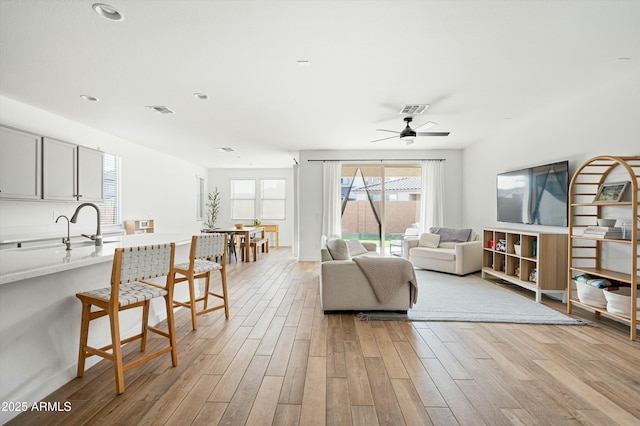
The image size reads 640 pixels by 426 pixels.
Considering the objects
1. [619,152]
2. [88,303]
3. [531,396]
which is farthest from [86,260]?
[619,152]

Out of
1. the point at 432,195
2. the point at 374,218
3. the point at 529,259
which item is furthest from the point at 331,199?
the point at 529,259

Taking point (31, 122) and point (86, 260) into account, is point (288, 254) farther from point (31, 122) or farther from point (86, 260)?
point (86, 260)

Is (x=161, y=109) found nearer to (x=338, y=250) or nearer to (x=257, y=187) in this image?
(x=338, y=250)

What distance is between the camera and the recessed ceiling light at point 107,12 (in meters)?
2.17

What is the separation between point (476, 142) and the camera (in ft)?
21.1

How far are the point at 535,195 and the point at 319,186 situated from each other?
4.07 metres

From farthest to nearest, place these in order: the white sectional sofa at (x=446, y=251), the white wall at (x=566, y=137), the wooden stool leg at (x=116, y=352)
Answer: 1. the white sectional sofa at (x=446, y=251)
2. the white wall at (x=566, y=137)
3. the wooden stool leg at (x=116, y=352)

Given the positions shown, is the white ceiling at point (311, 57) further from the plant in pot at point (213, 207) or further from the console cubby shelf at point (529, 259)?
the plant in pot at point (213, 207)

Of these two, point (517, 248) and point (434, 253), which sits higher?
point (517, 248)

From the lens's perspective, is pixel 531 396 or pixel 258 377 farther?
pixel 258 377

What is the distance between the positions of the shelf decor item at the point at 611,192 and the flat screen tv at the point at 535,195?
0.62m

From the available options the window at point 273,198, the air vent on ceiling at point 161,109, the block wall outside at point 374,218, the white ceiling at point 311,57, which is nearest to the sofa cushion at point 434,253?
the block wall outside at point 374,218

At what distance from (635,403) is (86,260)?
3.42m

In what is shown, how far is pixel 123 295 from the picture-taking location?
2109mm
